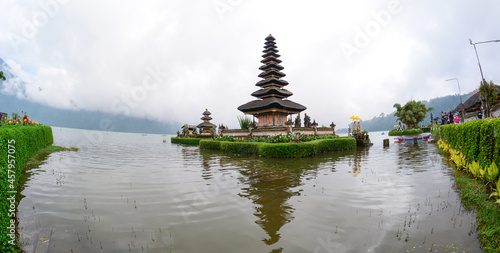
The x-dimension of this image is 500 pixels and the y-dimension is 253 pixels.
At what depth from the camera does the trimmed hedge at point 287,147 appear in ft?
52.6

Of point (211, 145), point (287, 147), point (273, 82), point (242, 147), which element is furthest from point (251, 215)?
point (273, 82)

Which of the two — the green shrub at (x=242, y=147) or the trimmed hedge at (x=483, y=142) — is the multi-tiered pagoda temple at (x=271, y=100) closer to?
the green shrub at (x=242, y=147)

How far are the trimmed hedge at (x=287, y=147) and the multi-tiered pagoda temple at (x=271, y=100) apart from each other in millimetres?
8110

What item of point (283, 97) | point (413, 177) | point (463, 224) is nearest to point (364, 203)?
point (463, 224)

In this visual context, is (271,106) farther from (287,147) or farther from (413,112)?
(413,112)

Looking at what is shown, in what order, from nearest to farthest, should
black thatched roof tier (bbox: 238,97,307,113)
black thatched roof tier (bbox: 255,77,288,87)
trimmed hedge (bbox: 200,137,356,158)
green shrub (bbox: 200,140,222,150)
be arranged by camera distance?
trimmed hedge (bbox: 200,137,356,158)
green shrub (bbox: 200,140,222,150)
black thatched roof tier (bbox: 238,97,307,113)
black thatched roof tier (bbox: 255,77,288,87)

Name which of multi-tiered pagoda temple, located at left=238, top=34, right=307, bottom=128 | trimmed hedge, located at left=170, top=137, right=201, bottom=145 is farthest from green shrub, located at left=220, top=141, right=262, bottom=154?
trimmed hedge, located at left=170, top=137, right=201, bottom=145

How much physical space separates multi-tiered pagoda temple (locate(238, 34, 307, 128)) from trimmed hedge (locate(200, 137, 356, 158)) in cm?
811

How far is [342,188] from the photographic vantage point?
7.68 metres

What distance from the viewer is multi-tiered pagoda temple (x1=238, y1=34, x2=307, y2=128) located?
28.8 meters

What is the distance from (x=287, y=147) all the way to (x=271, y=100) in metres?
13.5

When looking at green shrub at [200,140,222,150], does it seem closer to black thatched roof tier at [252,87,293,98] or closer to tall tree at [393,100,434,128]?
black thatched roof tier at [252,87,293,98]

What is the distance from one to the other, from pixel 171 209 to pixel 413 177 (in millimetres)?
9167

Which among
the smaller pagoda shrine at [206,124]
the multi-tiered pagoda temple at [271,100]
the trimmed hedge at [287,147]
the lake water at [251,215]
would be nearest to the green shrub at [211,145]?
the trimmed hedge at [287,147]
